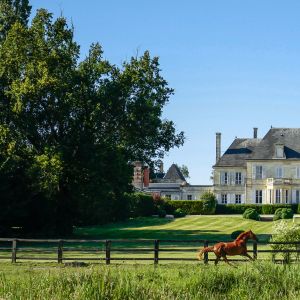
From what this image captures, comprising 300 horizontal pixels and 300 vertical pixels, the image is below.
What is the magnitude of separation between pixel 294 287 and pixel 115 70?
103 feet

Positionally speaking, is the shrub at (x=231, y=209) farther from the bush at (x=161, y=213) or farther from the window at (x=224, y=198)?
the window at (x=224, y=198)

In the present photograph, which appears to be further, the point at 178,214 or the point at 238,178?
the point at 238,178

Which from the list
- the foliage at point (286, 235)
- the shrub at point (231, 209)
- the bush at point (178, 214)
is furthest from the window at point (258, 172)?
the foliage at point (286, 235)

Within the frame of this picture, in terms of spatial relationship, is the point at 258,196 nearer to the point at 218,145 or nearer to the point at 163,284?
the point at 218,145

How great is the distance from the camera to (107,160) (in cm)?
4750

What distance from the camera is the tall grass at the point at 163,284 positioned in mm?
19625

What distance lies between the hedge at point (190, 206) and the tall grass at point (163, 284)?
201 ft

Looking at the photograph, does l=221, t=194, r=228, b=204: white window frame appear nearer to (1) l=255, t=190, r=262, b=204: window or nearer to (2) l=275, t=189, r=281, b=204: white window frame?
(1) l=255, t=190, r=262, b=204: window

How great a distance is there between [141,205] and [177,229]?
18.3 metres

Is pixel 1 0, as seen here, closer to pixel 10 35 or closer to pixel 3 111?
pixel 10 35

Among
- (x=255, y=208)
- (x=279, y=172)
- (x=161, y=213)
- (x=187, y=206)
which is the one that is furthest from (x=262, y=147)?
(x=161, y=213)

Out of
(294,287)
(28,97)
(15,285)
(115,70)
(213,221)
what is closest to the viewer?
(15,285)

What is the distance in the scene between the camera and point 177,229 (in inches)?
2340

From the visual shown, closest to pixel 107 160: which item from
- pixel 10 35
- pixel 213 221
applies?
pixel 10 35
